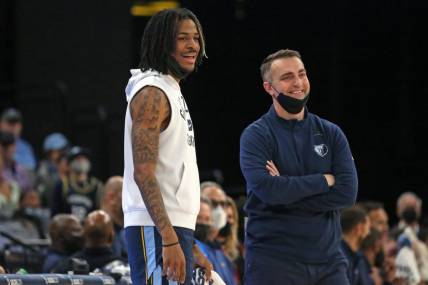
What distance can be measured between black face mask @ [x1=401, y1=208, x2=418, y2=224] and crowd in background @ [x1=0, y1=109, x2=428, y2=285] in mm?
12

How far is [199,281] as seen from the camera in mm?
5816

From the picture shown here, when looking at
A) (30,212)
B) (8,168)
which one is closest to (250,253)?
(30,212)

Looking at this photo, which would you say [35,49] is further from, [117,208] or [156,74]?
[156,74]

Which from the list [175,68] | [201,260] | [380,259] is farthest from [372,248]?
[175,68]

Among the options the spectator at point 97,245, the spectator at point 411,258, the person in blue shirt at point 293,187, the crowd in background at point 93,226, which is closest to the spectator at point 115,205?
the crowd in background at point 93,226

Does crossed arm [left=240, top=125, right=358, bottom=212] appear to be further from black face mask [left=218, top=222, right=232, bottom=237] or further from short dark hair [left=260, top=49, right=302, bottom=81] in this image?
black face mask [left=218, top=222, right=232, bottom=237]

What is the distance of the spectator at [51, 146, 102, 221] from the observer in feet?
38.3

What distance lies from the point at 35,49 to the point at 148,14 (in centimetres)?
163

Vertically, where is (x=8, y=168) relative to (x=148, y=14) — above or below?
below

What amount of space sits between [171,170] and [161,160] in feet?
0.21

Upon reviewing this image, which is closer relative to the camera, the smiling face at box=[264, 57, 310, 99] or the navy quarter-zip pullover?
the navy quarter-zip pullover

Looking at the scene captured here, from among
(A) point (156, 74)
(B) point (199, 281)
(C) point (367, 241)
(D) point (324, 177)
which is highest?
(A) point (156, 74)

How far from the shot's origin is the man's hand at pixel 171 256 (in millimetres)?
4887

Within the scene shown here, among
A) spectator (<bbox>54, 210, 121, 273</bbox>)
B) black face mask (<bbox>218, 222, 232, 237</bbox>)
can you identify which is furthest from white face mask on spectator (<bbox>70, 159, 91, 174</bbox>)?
spectator (<bbox>54, 210, 121, 273</bbox>)
